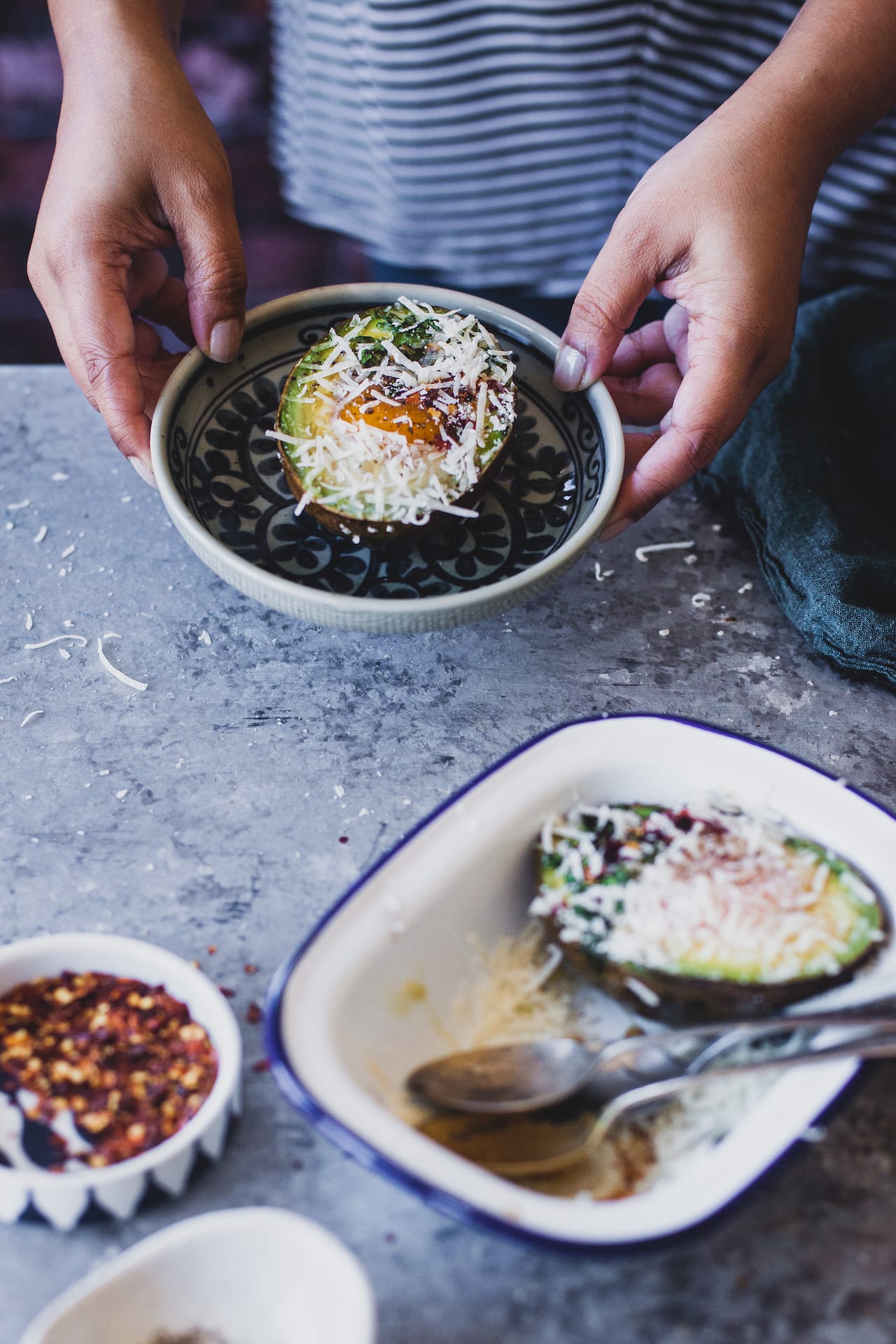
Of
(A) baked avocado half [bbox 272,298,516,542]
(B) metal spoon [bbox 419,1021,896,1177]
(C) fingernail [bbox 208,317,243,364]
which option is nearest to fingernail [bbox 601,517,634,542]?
(A) baked avocado half [bbox 272,298,516,542]

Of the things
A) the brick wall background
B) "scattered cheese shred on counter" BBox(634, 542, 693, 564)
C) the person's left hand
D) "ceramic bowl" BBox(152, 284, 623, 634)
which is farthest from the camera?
the brick wall background

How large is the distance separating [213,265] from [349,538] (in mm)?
304

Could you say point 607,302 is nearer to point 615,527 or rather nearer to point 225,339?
point 615,527

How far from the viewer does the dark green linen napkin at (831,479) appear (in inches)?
45.8

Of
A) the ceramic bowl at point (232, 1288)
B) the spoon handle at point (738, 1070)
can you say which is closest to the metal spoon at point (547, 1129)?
the spoon handle at point (738, 1070)

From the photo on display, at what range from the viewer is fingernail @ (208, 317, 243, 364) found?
1.12 m

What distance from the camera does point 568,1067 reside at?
78cm

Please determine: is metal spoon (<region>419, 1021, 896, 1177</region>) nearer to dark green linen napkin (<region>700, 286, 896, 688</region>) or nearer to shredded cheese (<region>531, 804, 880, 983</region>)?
shredded cheese (<region>531, 804, 880, 983</region>)

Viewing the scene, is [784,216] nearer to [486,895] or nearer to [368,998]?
[486,895]

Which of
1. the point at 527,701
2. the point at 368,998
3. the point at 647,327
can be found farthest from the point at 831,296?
the point at 368,998

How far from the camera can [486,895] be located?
2.82ft

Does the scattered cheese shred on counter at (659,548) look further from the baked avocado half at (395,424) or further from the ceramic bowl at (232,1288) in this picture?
the ceramic bowl at (232,1288)

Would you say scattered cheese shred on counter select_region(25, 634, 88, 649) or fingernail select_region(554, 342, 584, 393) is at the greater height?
fingernail select_region(554, 342, 584, 393)

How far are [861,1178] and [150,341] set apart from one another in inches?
43.3
